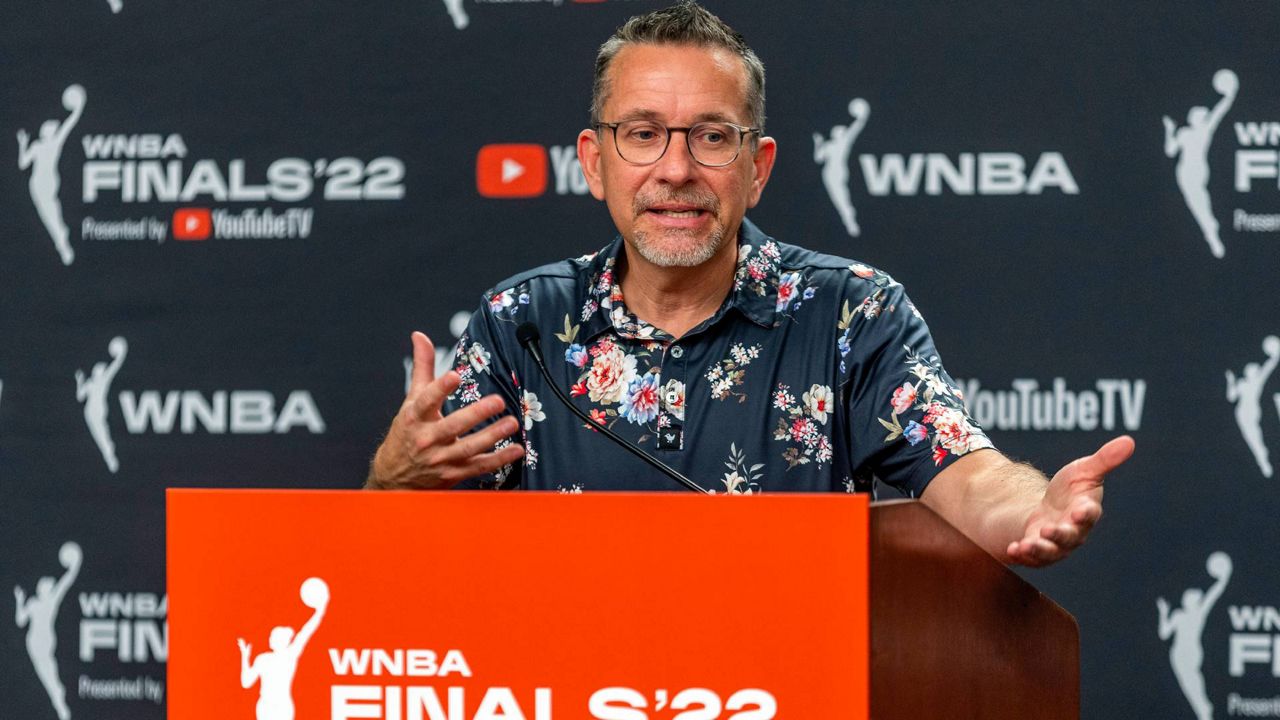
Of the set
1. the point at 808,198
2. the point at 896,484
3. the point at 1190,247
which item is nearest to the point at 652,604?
the point at 896,484

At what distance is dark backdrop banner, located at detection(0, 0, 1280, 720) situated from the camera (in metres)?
2.47

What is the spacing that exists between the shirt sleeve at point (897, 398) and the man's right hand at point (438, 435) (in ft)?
2.21

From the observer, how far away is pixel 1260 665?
2.46 m

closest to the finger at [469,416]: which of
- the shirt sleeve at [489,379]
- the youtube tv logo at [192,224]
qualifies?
the shirt sleeve at [489,379]

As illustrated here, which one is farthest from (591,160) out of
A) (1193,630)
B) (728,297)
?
(1193,630)

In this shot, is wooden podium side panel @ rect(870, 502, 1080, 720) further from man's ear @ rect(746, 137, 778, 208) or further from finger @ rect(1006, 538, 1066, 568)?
man's ear @ rect(746, 137, 778, 208)

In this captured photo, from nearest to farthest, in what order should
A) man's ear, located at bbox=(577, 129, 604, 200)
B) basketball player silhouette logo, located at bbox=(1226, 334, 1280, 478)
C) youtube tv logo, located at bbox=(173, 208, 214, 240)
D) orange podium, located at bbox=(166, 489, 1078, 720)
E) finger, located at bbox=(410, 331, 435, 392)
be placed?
orange podium, located at bbox=(166, 489, 1078, 720), finger, located at bbox=(410, 331, 435, 392), man's ear, located at bbox=(577, 129, 604, 200), basketball player silhouette logo, located at bbox=(1226, 334, 1280, 478), youtube tv logo, located at bbox=(173, 208, 214, 240)

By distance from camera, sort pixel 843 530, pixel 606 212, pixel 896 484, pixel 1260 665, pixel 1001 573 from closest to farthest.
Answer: pixel 843 530 < pixel 1001 573 < pixel 896 484 < pixel 1260 665 < pixel 606 212

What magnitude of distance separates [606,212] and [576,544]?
168 centimetres

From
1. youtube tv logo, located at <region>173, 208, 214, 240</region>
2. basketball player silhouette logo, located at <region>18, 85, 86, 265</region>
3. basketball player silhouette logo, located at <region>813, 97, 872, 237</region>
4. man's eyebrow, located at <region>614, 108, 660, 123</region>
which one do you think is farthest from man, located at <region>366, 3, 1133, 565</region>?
basketball player silhouette logo, located at <region>18, 85, 86, 265</region>

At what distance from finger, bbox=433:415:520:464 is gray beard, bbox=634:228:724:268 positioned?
0.62m

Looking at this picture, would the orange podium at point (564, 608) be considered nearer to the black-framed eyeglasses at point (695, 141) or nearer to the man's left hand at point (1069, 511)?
the man's left hand at point (1069, 511)

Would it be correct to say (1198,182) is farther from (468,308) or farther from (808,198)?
(468,308)

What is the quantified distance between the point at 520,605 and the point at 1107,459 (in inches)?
22.7
